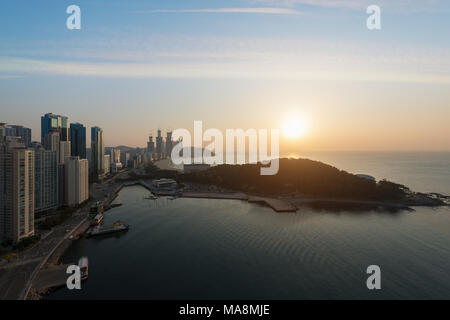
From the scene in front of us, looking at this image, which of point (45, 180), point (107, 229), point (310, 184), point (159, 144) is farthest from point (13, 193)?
point (159, 144)

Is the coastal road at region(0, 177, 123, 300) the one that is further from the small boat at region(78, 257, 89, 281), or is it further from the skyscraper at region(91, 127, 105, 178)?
the skyscraper at region(91, 127, 105, 178)

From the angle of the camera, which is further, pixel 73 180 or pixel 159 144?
pixel 159 144

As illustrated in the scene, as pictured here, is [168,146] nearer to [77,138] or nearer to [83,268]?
[77,138]

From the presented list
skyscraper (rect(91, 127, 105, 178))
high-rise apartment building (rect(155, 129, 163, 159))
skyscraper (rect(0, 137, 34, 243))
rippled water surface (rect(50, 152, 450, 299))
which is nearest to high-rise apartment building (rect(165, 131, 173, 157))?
high-rise apartment building (rect(155, 129, 163, 159))

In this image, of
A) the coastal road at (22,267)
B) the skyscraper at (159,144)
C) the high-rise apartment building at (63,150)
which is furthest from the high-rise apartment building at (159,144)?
the coastal road at (22,267)

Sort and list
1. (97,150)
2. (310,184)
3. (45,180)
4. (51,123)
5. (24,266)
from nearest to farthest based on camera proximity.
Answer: (24,266), (45,180), (310,184), (51,123), (97,150)
